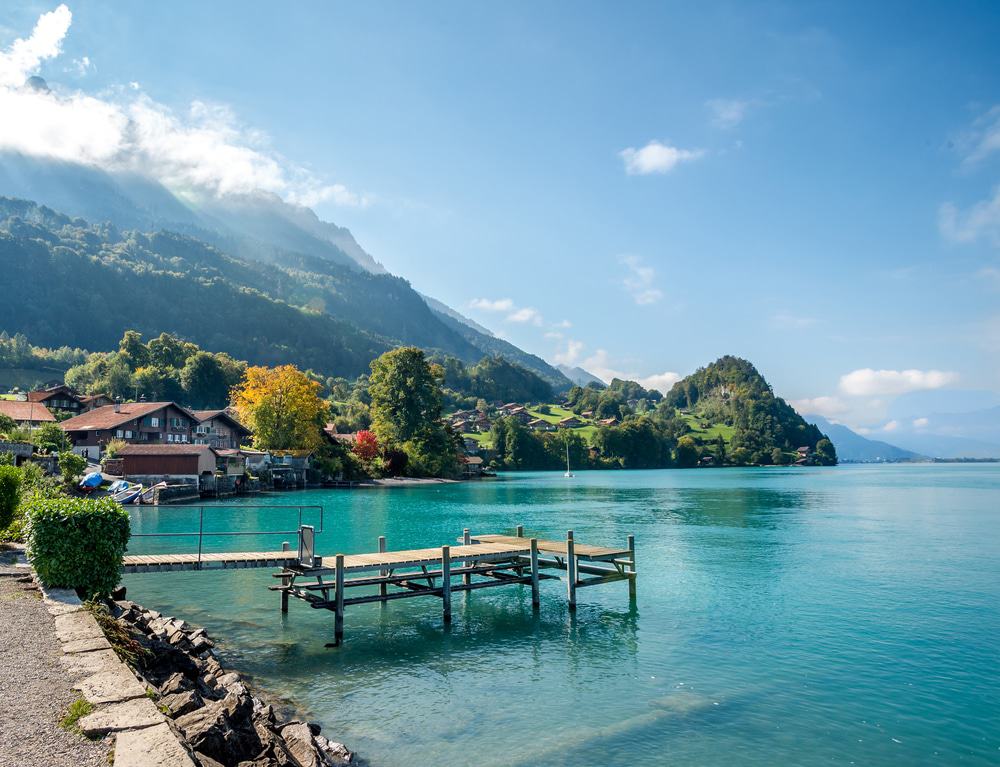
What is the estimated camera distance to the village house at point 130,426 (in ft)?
288

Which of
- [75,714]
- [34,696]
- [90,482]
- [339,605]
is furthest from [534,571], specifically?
[90,482]

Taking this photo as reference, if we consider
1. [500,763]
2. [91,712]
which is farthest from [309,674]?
[91,712]

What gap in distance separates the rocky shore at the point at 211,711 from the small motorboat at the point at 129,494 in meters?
56.4

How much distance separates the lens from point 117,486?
Answer: 6950 cm

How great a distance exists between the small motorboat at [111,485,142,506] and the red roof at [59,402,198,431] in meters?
20.6

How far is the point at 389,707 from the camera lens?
658 inches

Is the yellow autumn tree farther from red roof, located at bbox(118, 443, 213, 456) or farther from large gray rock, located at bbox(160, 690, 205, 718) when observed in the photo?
large gray rock, located at bbox(160, 690, 205, 718)

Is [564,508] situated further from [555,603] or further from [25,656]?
[25,656]

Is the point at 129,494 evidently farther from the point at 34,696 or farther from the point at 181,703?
the point at 34,696

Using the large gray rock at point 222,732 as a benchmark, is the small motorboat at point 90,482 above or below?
above

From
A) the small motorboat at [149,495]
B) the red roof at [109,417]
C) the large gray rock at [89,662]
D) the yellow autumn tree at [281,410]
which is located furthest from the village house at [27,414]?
the large gray rock at [89,662]

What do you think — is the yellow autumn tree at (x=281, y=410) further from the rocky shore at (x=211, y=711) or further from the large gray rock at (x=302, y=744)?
the large gray rock at (x=302, y=744)

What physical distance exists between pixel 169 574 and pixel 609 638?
21676 millimetres

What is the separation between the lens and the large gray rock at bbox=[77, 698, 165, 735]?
8.91m
